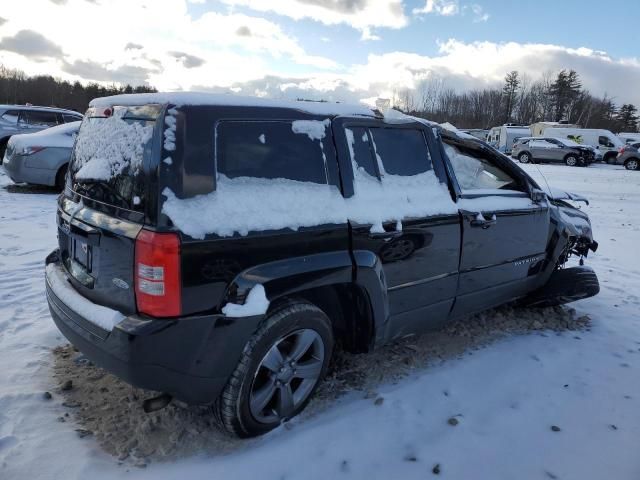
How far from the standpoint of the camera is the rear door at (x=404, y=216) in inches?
113

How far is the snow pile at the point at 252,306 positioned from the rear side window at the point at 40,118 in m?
12.6

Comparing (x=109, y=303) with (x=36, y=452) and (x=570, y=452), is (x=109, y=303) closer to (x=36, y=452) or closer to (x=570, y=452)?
(x=36, y=452)

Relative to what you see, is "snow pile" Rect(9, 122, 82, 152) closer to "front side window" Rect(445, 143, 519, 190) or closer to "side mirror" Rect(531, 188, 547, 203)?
"front side window" Rect(445, 143, 519, 190)

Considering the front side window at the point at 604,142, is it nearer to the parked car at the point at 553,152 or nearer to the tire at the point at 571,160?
the parked car at the point at 553,152

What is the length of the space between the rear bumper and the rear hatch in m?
0.16

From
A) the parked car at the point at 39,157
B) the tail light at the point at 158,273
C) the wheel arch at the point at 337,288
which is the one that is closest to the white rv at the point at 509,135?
the parked car at the point at 39,157

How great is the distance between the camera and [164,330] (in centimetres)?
218

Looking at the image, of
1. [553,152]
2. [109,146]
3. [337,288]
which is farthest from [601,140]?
[109,146]

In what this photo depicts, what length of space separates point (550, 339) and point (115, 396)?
3.50 metres

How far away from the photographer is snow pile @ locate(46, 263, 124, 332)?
232 cm

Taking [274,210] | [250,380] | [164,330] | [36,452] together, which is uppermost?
[274,210]

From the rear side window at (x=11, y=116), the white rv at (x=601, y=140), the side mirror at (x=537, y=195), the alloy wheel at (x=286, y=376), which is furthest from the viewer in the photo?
the white rv at (x=601, y=140)

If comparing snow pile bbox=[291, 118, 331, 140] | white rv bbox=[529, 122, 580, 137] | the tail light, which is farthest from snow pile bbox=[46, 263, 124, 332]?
white rv bbox=[529, 122, 580, 137]

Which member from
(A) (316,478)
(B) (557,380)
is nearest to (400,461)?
(A) (316,478)
